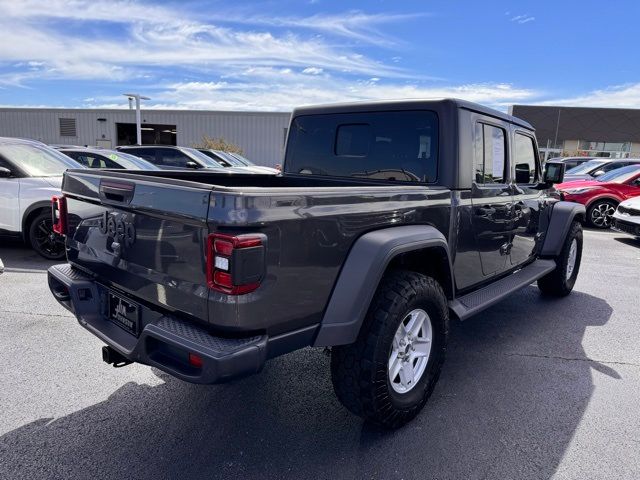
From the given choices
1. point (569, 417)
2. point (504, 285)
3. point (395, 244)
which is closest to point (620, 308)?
point (504, 285)

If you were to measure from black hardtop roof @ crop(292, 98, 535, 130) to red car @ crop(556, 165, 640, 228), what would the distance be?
8200mm

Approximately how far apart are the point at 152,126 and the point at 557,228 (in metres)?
37.4

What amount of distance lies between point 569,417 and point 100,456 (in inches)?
111

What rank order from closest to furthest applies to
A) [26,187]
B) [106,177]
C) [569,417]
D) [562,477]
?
[562,477], [106,177], [569,417], [26,187]

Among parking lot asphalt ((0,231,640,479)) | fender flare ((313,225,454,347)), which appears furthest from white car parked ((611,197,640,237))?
fender flare ((313,225,454,347))

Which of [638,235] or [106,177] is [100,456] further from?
[638,235]

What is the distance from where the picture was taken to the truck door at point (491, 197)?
346 cm

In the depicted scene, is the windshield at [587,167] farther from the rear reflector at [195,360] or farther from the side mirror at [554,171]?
the rear reflector at [195,360]

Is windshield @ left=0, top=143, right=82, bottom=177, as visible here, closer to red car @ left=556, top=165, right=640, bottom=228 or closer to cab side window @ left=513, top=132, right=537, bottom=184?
cab side window @ left=513, top=132, right=537, bottom=184

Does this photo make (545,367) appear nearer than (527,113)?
Yes

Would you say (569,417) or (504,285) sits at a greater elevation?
(504,285)

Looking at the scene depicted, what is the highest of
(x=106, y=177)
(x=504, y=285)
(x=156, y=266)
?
(x=106, y=177)

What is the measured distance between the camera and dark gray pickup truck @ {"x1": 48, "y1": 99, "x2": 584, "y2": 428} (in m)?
2.00

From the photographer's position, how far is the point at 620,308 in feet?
16.8
